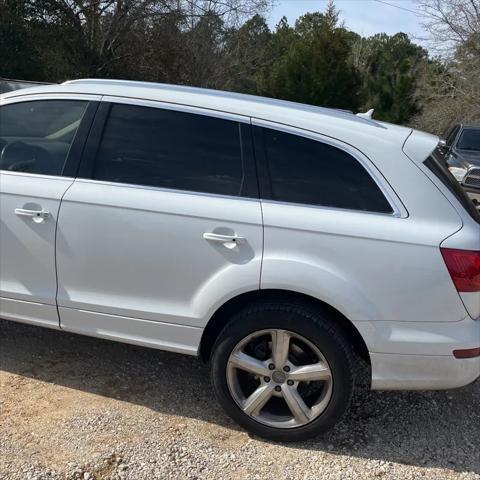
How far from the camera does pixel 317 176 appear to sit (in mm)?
2977

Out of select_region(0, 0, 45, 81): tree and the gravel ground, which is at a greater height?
the gravel ground

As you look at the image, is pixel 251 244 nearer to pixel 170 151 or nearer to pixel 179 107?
pixel 170 151

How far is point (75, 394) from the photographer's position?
345cm

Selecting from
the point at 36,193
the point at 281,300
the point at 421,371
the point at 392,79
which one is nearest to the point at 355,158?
the point at 281,300

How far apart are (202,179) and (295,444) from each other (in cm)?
150

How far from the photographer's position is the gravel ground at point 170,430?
2883 mm

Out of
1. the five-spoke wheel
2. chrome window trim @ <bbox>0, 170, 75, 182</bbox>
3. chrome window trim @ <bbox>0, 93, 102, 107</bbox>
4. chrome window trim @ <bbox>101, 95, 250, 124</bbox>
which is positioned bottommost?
the five-spoke wheel

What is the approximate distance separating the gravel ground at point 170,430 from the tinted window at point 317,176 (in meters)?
1.31

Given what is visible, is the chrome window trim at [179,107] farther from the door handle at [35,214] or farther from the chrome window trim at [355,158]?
the door handle at [35,214]

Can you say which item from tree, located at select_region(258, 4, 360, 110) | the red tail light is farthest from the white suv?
tree, located at select_region(258, 4, 360, 110)

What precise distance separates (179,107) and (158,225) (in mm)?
679

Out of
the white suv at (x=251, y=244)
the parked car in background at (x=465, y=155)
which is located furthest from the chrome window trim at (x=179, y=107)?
the parked car in background at (x=465, y=155)

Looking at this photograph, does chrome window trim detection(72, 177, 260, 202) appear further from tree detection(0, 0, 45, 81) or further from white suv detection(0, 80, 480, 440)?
tree detection(0, 0, 45, 81)

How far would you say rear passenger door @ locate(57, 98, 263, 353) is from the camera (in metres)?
2.96
